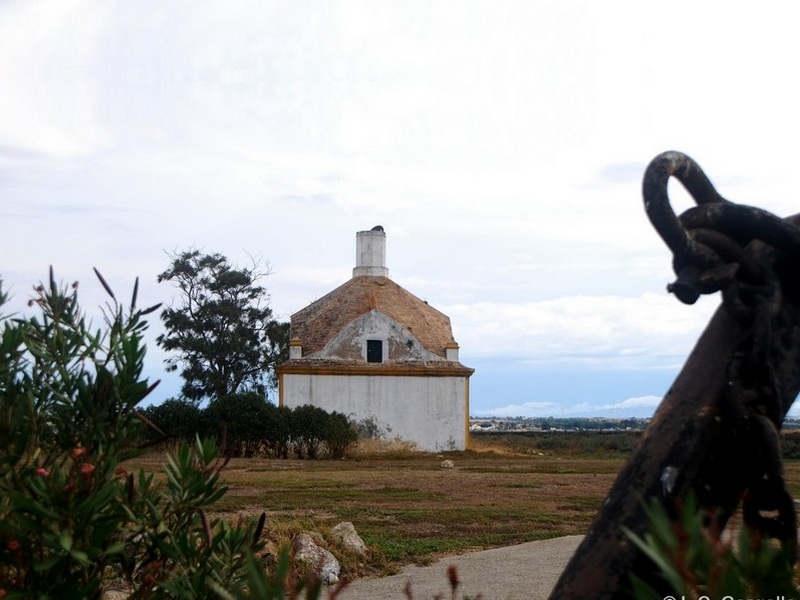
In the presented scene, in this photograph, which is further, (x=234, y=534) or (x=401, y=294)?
(x=401, y=294)

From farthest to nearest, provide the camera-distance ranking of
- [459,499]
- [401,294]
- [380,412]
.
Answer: [401,294] < [380,412] < [459,499]

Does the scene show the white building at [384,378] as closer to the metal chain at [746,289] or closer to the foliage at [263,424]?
the foliage at [263,424]

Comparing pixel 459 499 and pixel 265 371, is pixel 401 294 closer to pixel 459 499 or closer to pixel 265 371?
pixel 265 371

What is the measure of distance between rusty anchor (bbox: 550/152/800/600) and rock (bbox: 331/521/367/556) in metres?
7.27

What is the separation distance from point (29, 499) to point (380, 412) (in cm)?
2751

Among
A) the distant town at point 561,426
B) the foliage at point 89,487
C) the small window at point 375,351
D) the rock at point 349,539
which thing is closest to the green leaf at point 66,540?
the foliage at point 89,487

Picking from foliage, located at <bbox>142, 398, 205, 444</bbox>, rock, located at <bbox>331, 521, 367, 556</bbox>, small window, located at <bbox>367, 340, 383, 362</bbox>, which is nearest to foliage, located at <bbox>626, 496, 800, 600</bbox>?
rock, located at <bbox>331, 521, 367, 556</bbox>

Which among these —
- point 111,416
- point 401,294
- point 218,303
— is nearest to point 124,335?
point 111,416

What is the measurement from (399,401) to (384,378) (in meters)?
0.83

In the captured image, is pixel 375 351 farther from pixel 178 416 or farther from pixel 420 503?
pixel 420 503

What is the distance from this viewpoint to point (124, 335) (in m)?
2.15

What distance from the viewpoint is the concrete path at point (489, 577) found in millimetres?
7168

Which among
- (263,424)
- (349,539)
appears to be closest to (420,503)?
(349,539)

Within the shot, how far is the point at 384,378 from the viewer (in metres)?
29.3
